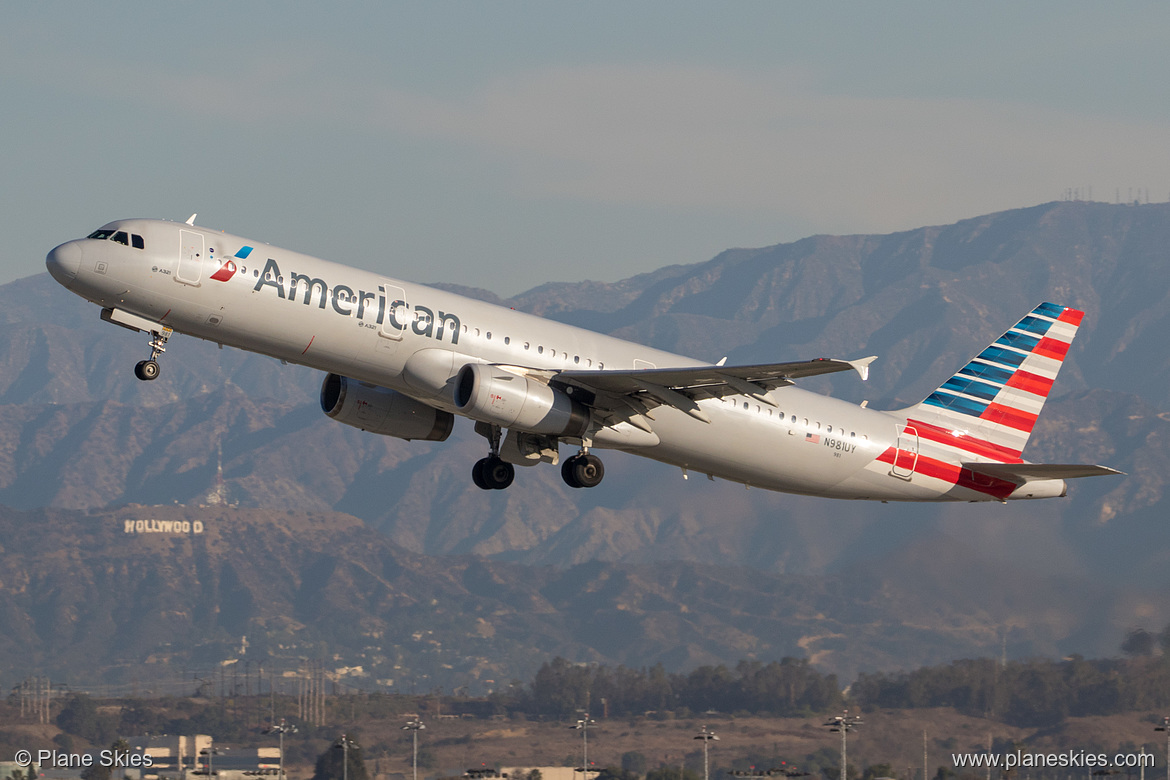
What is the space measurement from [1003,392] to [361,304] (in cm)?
2260

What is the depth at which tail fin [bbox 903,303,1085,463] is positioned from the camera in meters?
49.9

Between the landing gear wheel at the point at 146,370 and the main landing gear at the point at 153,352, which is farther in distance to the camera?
the main landing gear at the point at 153,352

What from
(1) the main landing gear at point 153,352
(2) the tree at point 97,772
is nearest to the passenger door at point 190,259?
(1) the main landing gear at point 153,352

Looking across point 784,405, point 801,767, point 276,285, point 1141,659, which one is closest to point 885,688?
point 801,767

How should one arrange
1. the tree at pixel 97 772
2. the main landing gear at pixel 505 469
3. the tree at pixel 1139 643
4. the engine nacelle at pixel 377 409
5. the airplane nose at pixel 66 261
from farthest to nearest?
the tree at pixel 97 772 < the tree at pixel 1139 643 < the engine nacelle at pixel 377 409 < the main landing gear at pixel 505 469 < the airplane nose at pixel 66 261

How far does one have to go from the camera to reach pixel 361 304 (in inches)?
1598

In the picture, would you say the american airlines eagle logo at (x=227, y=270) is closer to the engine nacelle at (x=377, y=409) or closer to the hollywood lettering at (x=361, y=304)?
the hollywood lettering at (x=361, y=304)

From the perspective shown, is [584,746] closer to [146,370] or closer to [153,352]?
[146,370]

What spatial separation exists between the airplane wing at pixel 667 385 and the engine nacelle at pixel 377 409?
579 centimetres

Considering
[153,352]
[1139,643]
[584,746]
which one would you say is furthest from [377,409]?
[584,746]

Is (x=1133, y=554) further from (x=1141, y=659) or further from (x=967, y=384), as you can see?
(x=967, y=384)

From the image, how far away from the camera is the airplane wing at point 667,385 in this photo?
1578 inches

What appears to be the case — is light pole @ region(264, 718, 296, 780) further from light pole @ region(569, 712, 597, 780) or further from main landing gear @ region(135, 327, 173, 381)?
main landing gear @ region(135, 327, 173, 381)

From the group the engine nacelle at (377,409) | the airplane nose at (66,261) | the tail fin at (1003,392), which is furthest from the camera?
the tail fin at (1003,392)
